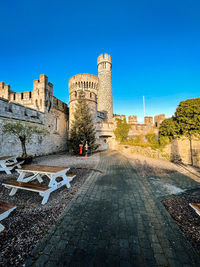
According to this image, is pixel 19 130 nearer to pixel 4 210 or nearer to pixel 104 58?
pixel 4 210

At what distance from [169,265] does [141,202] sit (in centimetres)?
178

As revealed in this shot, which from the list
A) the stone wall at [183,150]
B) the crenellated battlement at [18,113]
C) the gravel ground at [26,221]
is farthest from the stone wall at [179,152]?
the crenellated battlement at [18,113]

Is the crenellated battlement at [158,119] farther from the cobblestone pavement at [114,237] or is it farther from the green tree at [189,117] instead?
the cobblestone pavement at [114,237]

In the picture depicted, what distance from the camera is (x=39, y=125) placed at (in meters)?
13.3

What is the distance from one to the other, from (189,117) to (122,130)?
8894 mm

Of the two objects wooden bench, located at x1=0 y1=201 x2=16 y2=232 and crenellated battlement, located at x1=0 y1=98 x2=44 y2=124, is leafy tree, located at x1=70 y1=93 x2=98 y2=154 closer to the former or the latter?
crenellated battlement, located at x1=0 y1=98 x2=44 y2=124

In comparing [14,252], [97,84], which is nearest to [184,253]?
[14,252]

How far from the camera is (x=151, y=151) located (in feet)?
40.0

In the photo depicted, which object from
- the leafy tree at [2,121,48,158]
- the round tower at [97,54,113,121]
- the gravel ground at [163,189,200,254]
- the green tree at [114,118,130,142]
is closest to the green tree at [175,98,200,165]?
the gravel ground at [163,189,200,254]

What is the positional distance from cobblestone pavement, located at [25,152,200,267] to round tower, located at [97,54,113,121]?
23.5 m

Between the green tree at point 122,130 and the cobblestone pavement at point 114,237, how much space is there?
45.2 feet

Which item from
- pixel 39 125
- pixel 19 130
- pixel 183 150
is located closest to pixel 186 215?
pixel 183 150

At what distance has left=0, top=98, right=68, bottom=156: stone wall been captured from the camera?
9.77 meters

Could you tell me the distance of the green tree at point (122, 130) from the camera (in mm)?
17219
